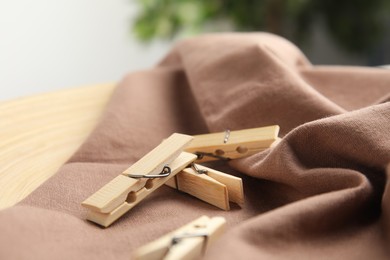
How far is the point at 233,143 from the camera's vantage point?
66 cm

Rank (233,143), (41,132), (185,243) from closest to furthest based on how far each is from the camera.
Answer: (185,243) < (233,143) < (41,132)

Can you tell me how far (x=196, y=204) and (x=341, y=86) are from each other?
1.18ft

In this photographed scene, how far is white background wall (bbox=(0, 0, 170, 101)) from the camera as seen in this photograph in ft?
5.84

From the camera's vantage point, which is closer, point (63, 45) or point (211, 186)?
point (211, 186)

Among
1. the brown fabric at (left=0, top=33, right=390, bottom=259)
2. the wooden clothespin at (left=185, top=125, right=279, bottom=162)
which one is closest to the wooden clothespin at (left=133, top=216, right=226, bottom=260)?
the brown fabric at (left=0, top=33, right=390, bottom=259)

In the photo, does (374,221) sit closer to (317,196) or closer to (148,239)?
(317,196)

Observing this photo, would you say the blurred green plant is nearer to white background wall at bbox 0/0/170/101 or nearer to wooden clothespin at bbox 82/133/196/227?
white background wall at bbox 0/0/170/101

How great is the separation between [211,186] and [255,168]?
64 millimetres

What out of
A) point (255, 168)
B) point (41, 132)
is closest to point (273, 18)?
point (41, 132)

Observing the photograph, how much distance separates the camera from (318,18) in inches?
79.7

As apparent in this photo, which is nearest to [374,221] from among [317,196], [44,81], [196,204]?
[317,196]

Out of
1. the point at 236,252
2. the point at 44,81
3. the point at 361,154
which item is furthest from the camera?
the point at 44,81

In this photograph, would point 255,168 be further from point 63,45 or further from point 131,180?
point 63,45

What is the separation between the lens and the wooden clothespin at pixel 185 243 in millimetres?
429
